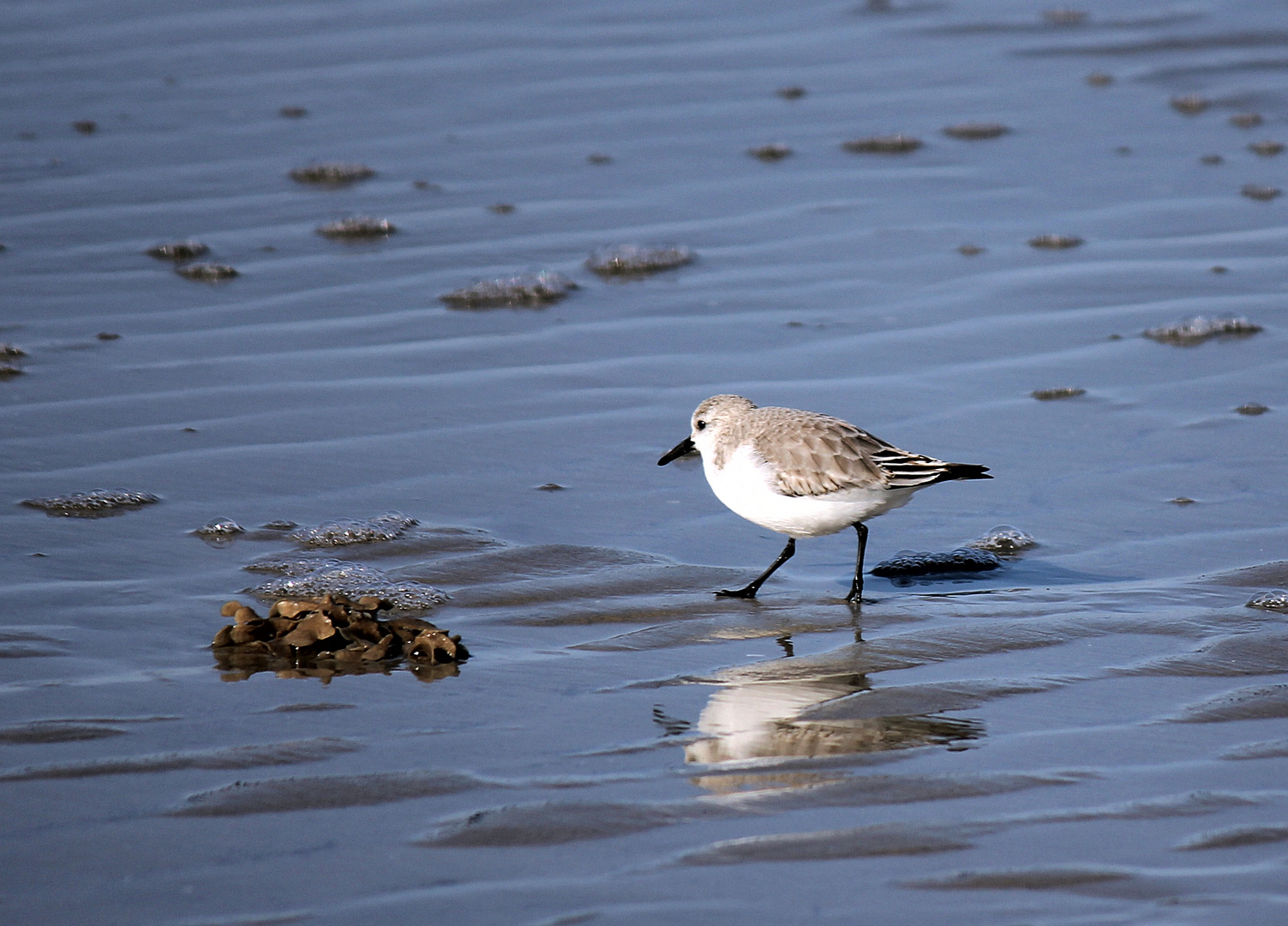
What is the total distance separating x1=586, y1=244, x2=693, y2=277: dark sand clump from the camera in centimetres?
931

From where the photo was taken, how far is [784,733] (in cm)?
441

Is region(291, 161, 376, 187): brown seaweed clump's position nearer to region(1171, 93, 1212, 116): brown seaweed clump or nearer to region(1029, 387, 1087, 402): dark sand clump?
region(1029, 387, 1087, 402): dark sand clump

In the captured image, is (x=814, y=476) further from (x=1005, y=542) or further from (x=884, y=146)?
(x=884, y=146)

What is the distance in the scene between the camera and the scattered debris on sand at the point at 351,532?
6.08m

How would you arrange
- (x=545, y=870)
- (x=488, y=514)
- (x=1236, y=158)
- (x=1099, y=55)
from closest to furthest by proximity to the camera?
1. (x=545, y=870)
2. (x=488, y=514)
3. (x=1236, y=158)
4. (x=1099, y=55)

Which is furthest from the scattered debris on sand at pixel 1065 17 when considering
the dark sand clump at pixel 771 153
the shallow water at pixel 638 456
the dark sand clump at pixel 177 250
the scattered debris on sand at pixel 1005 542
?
the scattered debris on sand at pixel 1005 542

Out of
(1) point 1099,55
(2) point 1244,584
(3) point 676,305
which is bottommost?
(2) point 1244,584

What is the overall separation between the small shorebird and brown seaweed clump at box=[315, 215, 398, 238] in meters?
4.61

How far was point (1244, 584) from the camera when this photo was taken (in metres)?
5.59

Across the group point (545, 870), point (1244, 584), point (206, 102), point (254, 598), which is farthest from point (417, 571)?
point (206, 102)

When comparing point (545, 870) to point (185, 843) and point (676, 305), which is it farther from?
point (676, 305)

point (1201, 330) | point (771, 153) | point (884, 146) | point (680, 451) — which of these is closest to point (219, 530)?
point (680, 451)

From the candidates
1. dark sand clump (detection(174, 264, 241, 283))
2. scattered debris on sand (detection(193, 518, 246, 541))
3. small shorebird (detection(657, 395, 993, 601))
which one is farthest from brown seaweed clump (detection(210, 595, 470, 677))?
dark sand clump (detection(174, 264, 241, 283))

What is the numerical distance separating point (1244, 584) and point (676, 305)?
13.2 ft
